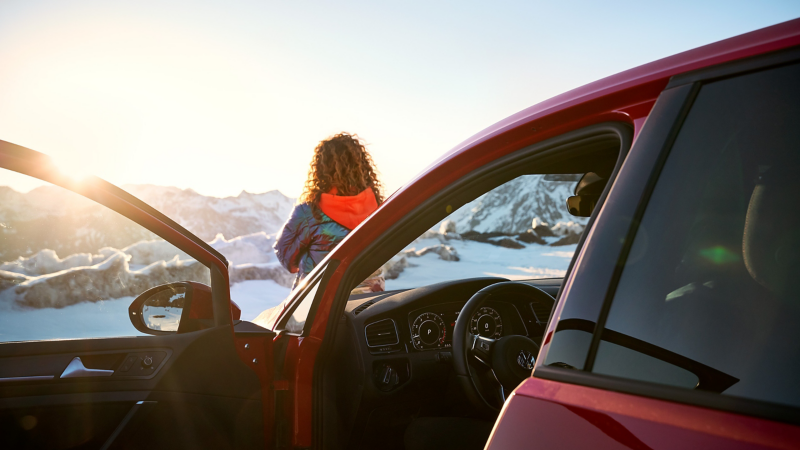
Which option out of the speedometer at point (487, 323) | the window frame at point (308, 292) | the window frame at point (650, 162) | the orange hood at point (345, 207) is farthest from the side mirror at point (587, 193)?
the orange hood at point (345, 207)

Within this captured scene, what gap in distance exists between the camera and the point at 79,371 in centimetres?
159

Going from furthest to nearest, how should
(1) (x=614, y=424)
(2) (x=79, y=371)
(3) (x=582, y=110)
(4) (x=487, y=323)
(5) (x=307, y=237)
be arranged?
(5) (x=307, y=237) < (4) (x=487, y=323) < (2) (x=79, y=371) < (3) (x=582, y=110) < (1) (x=614, y=424)

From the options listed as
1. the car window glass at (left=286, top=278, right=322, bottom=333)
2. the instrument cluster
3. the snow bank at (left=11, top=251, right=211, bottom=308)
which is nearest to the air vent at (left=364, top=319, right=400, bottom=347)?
the instrument cluster

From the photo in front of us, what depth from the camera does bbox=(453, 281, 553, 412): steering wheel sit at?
1705mm

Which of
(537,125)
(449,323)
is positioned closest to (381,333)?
(449,323)

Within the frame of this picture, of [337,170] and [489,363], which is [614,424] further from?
[337,170]

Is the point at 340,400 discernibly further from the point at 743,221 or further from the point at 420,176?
the point at 743,221

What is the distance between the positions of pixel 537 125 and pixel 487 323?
3.90 ft

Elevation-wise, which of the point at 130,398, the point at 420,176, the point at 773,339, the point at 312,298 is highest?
the point at 420,176

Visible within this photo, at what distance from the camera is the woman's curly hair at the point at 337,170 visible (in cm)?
388

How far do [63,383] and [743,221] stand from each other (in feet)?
6.04

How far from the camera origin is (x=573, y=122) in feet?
3.84

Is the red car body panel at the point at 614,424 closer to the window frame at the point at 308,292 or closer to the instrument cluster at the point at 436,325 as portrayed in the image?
the window frame at the point at 308,292

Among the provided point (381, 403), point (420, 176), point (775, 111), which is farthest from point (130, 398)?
point (775, 111)
